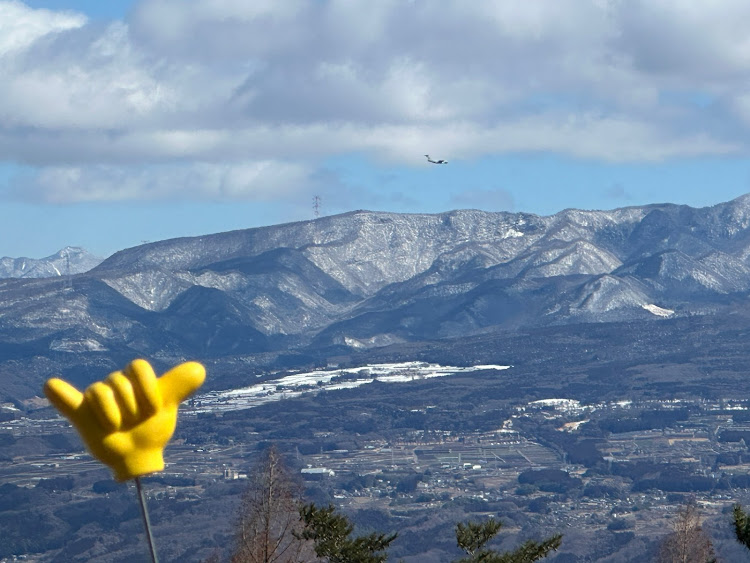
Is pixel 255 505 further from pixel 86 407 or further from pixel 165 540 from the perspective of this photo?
pixel 165 540

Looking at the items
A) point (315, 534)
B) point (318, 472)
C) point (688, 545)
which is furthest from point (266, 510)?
point (318, 472)

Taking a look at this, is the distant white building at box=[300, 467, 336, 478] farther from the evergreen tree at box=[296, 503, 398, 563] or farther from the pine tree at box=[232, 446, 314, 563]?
the evergreen tree at box=[296, 503, 398, 563]

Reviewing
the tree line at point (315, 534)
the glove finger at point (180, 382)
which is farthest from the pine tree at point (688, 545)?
the glove finger at point (180, 382)

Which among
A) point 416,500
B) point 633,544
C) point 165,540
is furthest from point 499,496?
point 165,540

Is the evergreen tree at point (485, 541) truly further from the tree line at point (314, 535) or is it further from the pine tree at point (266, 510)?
the pine tree at point (266, 510)

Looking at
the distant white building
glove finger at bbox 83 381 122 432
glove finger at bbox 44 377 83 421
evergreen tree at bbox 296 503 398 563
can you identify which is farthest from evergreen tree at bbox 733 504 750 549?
the distant white building

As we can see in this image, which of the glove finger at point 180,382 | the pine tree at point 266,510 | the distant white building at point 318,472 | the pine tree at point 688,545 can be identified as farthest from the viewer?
the distant white building at point 318,472
